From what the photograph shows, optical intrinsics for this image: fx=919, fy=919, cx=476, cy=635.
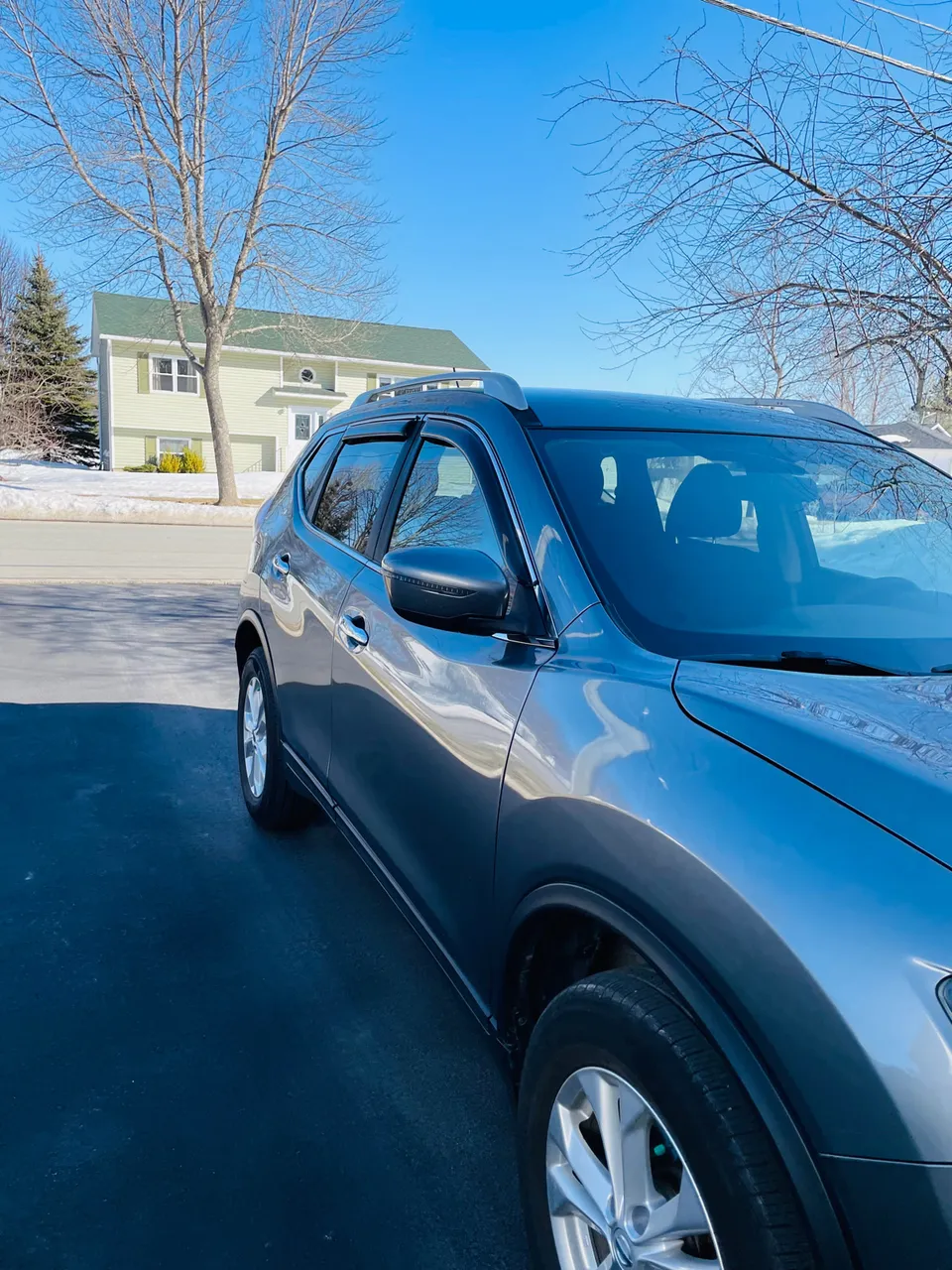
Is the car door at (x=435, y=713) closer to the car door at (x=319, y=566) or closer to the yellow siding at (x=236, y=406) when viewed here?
the car door at (x=319, y=566)

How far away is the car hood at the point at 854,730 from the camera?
1319 millimetres

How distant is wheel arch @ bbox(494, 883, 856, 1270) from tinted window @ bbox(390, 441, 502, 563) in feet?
3.00

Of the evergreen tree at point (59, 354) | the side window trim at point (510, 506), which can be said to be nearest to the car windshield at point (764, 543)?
the side window trim at point (510, 506)

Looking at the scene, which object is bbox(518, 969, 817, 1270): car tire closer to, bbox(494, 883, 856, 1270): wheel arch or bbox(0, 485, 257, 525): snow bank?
bbox(494, 883, 856, 1270): wheel arch

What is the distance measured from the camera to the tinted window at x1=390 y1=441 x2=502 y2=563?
2.53 meters

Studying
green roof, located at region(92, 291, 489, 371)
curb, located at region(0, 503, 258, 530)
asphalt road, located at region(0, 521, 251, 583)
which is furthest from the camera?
green roof, located at region(92, 291, 489, 371)

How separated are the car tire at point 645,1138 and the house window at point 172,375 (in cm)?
3809

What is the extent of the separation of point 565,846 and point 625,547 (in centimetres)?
79

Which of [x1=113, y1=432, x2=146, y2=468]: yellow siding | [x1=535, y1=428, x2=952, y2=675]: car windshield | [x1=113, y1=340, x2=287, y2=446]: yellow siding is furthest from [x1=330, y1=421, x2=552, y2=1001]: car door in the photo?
[x1=113, y1=340, x2=287, y2=446]: yellow siding

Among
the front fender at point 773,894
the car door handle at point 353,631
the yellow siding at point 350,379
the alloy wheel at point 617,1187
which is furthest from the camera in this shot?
the yellow siding at point 350,379

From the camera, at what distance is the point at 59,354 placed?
39062 mm

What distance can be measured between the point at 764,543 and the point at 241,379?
38.3 m

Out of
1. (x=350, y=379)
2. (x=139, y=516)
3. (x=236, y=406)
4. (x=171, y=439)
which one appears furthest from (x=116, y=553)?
(x=350, y=379)

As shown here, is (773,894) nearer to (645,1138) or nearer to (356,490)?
(645,1138)
